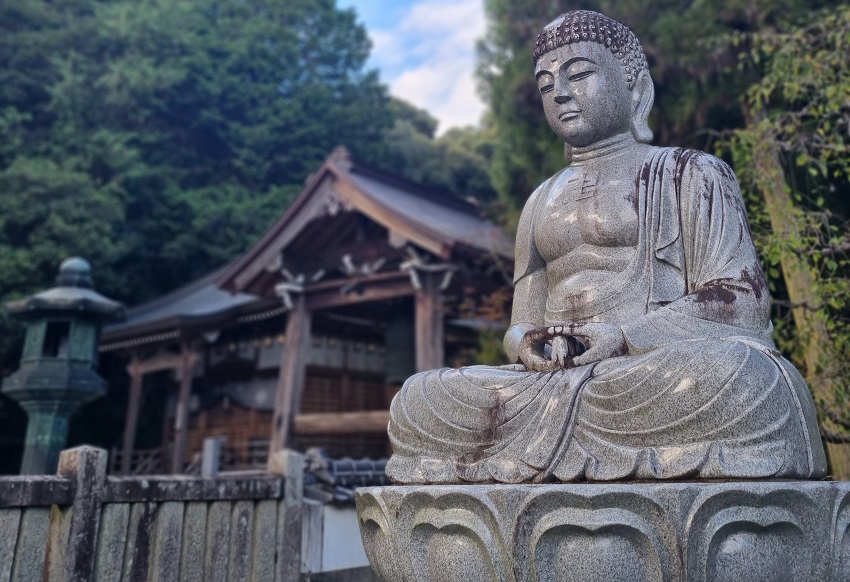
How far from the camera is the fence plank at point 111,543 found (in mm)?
3387

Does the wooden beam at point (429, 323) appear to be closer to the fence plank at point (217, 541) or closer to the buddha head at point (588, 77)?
the fence plank at point (217, 541)

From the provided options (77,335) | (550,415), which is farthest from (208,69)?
(550,415)

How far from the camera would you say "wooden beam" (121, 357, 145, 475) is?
11.7 meters

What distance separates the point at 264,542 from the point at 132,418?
9.27 meters

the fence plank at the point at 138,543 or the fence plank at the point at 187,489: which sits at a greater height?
the fence plank at the point at 187,489

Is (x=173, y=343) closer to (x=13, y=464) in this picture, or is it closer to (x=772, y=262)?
(x=13, y=464)

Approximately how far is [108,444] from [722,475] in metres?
15.4

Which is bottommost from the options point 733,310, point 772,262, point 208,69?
point 733,310

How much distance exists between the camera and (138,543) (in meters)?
3.55

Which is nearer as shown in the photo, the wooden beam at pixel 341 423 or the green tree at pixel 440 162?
the wooden beam at pixel 341 423

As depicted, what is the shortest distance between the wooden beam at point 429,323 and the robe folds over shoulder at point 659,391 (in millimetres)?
5200

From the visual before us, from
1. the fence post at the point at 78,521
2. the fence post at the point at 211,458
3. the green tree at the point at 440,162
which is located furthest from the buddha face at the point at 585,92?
the green tree at the point at 440,162

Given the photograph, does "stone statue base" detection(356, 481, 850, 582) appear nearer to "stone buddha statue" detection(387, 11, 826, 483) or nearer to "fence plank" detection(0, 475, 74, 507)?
"stone buddha statue" detection(387, 11, 826, 483)

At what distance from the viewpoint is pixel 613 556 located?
6.91 ft
